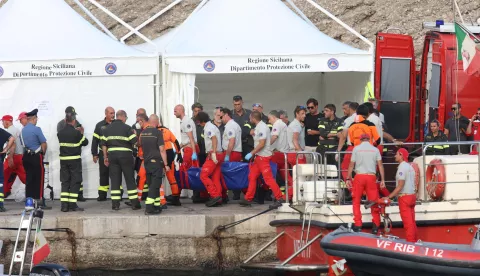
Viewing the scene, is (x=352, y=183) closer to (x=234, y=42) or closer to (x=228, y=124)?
(x=228, y=124)

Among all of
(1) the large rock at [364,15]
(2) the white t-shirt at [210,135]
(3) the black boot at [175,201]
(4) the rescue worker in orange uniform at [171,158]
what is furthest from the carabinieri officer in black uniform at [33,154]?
(1) the large rock at [364,15]

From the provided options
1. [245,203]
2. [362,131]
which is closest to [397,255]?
[362,131]

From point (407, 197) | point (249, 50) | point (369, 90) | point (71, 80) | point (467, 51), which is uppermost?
point (249, 50)

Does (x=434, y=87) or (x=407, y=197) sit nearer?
(x=407, y=197)

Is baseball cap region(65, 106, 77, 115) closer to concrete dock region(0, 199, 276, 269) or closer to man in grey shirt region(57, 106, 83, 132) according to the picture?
man in grey shirt region(57, 106, 83, 132)

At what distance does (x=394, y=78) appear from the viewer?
19828 millimetres

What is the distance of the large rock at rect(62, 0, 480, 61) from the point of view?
27719 millimetres

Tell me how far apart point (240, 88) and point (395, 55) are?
2.89 meters

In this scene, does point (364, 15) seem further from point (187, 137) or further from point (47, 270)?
point (47, 270)

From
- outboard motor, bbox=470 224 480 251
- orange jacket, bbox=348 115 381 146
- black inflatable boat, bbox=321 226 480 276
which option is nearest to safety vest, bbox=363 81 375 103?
orange jacket, bbox=348 115 381 146

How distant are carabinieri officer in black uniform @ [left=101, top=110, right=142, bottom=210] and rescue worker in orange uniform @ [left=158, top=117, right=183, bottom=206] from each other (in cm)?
46

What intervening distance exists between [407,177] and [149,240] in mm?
4046

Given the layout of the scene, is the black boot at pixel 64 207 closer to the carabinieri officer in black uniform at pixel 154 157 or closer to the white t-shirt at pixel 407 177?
the carabinieri officer in black uniform at pixel 154 157

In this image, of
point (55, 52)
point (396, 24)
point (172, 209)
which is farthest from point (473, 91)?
point (396, 24)
